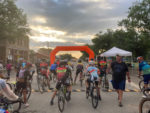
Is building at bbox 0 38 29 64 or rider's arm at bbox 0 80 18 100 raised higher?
building at bbox 0 38 29 64

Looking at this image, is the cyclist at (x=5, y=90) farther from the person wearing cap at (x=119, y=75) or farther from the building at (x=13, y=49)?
the building at (x=13, y=49)

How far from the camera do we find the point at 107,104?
619cm

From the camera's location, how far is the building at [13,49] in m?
35.9

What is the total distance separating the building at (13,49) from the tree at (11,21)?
2753 millimetres

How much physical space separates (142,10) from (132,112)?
65.8ft

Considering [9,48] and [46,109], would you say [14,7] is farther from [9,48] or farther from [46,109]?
[46,109]

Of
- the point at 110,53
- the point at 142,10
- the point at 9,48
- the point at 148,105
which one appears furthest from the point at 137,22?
the point at 9,48

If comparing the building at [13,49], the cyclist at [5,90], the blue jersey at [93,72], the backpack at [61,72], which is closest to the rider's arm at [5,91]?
the cyclist at [5,90]

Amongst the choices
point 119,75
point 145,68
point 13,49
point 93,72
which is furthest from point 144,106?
point 13,49

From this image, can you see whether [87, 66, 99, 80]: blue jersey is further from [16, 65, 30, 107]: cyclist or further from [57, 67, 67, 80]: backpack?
[16, 65, 30, 107]: cyclist

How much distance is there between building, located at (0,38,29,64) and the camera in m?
35.9

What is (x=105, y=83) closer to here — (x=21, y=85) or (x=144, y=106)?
(x=144, y=106)

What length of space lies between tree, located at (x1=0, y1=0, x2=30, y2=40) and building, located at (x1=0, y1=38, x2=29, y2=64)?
108 inches

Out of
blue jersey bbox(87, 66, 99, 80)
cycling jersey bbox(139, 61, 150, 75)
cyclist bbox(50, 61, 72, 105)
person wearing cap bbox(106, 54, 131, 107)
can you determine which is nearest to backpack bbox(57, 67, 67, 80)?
cyclist bbox(50, 61, 72, 105)
